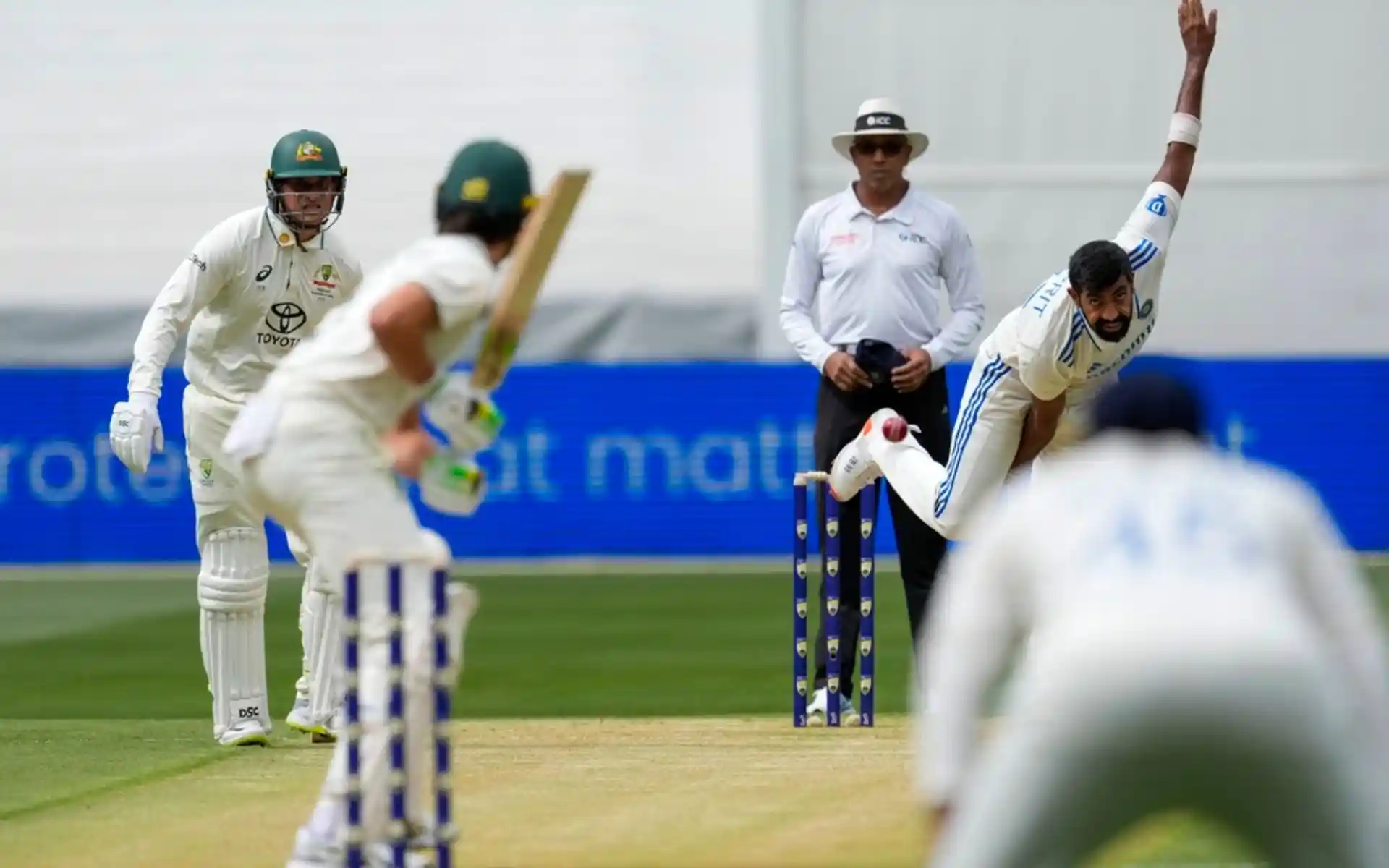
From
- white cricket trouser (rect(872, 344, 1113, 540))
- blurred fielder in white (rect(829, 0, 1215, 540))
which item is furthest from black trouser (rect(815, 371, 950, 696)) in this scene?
white cricket trouser (rect(872, 344, 1113, 540))

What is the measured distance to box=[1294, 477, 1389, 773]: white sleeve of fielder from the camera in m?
2.99

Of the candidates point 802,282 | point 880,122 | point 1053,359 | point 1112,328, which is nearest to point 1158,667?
point 1112,328

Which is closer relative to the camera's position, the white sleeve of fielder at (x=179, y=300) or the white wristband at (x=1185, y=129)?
the white wristband at (x=1185, y=129)

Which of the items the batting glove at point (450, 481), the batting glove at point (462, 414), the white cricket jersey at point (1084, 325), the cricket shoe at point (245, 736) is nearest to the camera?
the batting glove at point (450, 481)

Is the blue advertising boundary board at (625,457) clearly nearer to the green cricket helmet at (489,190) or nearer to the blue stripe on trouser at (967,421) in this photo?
the blue stripe on trouser at (967,421)

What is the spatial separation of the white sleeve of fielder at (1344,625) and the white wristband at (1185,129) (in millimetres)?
3732

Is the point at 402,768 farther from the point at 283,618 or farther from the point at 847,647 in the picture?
the point at 283,618

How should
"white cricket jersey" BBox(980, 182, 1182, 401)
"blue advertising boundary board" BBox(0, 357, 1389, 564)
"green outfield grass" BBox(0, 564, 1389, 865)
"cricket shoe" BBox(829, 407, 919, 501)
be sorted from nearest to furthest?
"green outfield grass" BBox(0, 564, 1389, 865) < "white cricket jersey" BBox(980, 182, 1182, 401) < "cricket shoe" BBox(829, 407, 919, 501) < "blue advertising boundary board" BBox(0, 357, 1389, 564)

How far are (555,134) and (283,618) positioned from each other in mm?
6346

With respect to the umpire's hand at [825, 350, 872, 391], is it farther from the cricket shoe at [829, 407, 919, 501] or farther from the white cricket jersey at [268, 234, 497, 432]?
the white cricket jersey at [268, 234, 497, 432]

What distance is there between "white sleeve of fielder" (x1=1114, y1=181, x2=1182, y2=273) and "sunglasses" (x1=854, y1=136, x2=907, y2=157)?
1.31 m

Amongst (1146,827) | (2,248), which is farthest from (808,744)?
(2,248)

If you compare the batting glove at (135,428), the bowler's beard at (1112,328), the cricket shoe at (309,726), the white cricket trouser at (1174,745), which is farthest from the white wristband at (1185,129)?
the white cricket trouser at (1174,745)

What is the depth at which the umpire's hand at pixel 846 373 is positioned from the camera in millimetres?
7391
